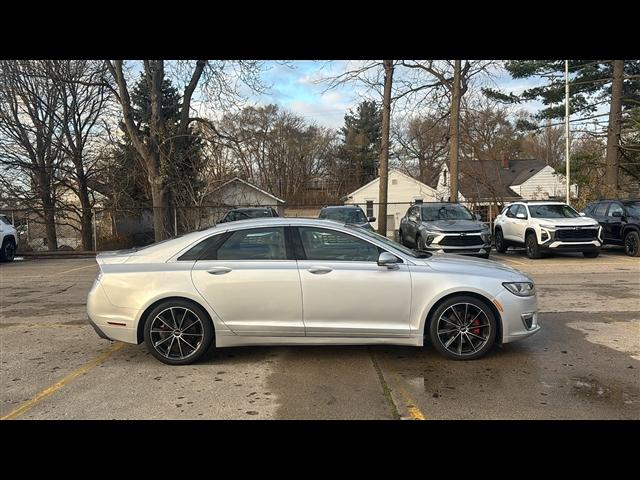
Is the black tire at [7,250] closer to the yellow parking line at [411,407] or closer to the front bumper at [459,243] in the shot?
the front bumper at [459,243]

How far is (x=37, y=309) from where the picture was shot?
8.38m

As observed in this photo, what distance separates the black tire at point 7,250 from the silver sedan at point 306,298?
47.1 ft

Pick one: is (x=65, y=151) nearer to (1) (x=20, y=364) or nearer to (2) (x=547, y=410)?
(1) (x=20, y=364)

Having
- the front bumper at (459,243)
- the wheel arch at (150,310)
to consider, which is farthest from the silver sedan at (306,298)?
the front bumper at (459,243)

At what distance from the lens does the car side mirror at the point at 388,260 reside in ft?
16.2

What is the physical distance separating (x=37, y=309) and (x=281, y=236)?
572cm

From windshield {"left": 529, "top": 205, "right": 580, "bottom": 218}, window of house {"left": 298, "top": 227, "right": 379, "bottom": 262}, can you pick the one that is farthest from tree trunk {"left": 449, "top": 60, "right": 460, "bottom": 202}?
window of house {"left": 298, "top": 227, "right": 379, "bottom": 262}

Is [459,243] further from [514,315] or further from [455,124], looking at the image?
[455,124]

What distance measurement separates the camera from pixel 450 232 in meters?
12.9

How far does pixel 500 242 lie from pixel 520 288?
40.0 feet

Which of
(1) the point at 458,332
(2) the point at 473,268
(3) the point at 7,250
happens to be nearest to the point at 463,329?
(1) the point at 458,332

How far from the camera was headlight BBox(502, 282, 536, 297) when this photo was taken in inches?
199

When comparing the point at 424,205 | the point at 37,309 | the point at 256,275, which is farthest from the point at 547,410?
the point at 424,205

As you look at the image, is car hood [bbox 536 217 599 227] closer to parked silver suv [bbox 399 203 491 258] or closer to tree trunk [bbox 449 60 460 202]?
parked silver suv [bbox 399 203 491 258]
